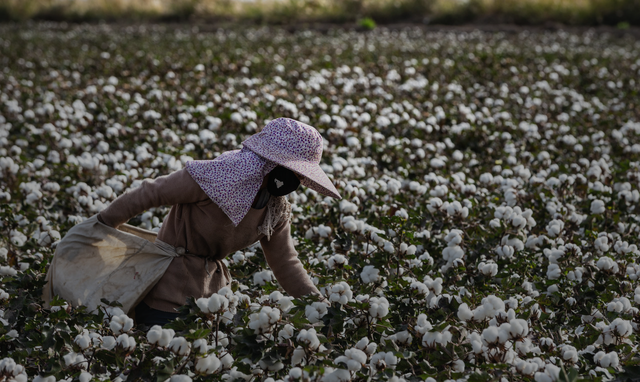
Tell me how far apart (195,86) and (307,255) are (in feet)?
14.9

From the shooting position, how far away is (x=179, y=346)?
1.86 meters

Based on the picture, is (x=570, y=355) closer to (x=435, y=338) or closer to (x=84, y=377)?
(x=435, y=338)

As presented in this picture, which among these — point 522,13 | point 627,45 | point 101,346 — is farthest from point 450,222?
point 522,13

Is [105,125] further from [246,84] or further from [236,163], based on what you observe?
[236,163]

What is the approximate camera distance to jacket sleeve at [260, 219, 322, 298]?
2645mm

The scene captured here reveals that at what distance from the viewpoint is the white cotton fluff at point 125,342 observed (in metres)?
1.92

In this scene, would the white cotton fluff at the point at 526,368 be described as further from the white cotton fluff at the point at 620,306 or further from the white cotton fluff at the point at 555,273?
the white cotton fluff at the point at 555,273

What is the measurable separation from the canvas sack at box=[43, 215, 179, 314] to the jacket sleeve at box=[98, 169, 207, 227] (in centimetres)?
17

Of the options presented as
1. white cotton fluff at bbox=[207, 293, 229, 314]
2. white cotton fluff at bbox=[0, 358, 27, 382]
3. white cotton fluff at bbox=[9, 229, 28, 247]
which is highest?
white cotton fluff at bbox=[207, 293, 229, 314]

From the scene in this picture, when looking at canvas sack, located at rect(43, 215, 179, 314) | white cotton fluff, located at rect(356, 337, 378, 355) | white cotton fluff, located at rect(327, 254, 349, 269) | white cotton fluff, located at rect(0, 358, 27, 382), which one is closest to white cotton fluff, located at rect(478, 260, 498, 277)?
white cotton fluff, located at rect(327, 254, 349, 269)

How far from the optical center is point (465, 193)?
393 cm

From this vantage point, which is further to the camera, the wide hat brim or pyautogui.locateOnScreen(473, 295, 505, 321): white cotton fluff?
the wide hat brim

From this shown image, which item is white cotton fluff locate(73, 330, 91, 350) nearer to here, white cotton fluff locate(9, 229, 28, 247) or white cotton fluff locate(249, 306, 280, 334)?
white cotton fluff locate(249, 306, 280, 334)

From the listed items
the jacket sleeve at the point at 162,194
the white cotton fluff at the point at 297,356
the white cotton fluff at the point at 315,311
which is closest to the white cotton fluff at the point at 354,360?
the white cotton fluff at the point at 297,356
